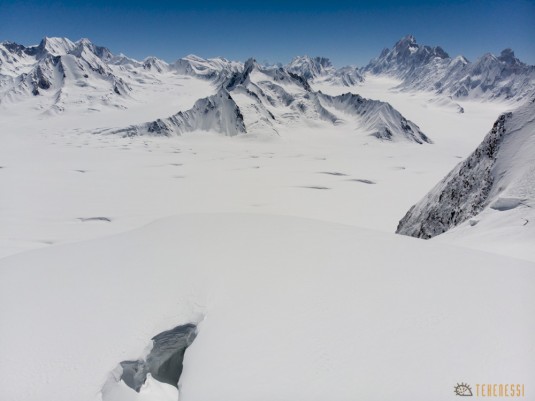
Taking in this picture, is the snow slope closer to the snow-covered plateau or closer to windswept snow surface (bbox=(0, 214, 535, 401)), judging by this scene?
the snow-covered plateau

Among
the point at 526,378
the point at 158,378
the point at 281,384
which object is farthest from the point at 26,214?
the point at 526,378

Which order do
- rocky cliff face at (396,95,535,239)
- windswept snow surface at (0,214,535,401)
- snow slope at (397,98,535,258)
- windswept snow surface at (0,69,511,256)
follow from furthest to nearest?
windswept snow surface at (0,69,511,256) → rocky cliff face at (396,95,535,239) → snow slope at (397,98,535,258) → windswept snow surface at (0,214,535,401)

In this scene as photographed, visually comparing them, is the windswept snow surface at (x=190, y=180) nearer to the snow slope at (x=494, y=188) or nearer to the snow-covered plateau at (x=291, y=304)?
the snow-covered plateau at (x=291, y=304)

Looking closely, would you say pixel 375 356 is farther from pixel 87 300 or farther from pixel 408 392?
pixel 87 300

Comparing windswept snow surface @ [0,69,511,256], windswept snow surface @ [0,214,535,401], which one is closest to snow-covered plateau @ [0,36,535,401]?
windswept snow surface @ [0,214,535,401]

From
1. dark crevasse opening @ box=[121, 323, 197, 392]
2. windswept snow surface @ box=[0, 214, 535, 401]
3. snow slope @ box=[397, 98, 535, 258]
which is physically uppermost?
snow slope @ box=[397, 98, 535, 258]

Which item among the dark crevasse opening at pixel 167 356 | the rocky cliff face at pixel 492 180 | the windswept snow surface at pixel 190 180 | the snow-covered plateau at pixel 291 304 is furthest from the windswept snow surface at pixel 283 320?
the windswept snow surface at pixel 190 180
